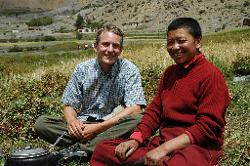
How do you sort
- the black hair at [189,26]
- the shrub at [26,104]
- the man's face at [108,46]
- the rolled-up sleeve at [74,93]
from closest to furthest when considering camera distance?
the black hair at [189,26] → the man's face at [108,46] → the rolled-up sleeve at [74,93] → the shrub at [26,104]

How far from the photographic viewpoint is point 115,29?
548cm

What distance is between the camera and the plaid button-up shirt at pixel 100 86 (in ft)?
18.8

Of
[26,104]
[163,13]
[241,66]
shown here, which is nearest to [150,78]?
[241,66]

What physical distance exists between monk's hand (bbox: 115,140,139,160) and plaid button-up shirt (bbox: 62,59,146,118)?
135 centimetres

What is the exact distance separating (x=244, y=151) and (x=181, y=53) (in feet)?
4.38

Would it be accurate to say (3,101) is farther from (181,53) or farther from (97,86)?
(181,53)

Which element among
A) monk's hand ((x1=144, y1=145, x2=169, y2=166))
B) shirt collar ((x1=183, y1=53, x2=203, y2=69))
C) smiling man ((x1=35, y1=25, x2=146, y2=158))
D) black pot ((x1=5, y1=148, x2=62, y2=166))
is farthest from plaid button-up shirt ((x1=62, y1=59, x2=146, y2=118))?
monk's hand ((x1=144, y1=145, x2=169, y2=166))

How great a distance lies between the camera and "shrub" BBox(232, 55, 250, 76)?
1216 cm

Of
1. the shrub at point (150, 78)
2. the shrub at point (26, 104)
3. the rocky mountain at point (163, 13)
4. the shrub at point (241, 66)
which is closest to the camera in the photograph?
the shrub at point (26, 104)

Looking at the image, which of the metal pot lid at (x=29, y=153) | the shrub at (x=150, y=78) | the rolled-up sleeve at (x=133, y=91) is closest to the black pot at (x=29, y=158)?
the metal pot lid at (x=29, y=153)

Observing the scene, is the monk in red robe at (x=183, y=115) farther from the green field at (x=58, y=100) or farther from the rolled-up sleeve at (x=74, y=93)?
the rolled-up sleeve at (x=74, y=93)

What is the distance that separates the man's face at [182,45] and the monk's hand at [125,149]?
0.80 meters

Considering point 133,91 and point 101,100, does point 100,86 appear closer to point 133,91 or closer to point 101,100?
point 101,100

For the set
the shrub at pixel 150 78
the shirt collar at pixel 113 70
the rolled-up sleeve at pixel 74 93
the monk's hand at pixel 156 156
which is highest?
the shirt collar at pixel 113 70
